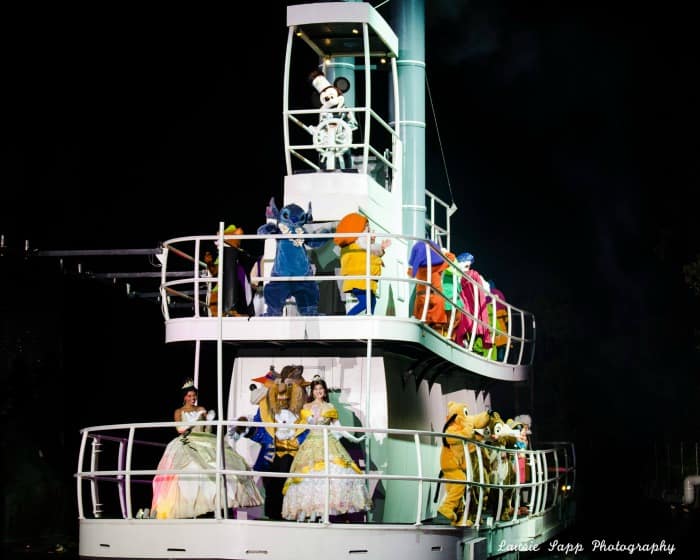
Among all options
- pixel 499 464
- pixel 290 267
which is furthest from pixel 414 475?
pixel 290 267

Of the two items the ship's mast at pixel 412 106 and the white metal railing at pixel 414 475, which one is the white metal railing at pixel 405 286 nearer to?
the white metal railing at pixel 414 475

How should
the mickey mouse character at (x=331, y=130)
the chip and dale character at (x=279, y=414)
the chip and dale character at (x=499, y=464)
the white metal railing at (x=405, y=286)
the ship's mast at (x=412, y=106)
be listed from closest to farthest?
the white metal railing at (x=405, y=286) < the chip and dale character at (x=279, y=414) < the chip and dale character at (x=499, y=464) < the mickey mouse character at (x=331, y=130) < the ship's mast at (x=412, y=106)

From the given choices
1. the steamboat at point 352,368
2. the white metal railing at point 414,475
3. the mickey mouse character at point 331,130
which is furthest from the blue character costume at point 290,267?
the mickey mouse character at point 331,130

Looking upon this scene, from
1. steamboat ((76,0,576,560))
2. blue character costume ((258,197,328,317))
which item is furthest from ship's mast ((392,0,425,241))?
blue character costume ((258,197,328,317))

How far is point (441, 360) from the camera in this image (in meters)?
13.0

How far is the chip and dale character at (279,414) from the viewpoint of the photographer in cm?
1153

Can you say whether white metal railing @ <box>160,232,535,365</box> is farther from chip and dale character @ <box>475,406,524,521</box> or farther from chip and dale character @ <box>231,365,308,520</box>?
chip and dale character @ <box>475,406,524,521</box>

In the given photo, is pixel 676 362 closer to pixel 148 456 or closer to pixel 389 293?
pixel 148 456

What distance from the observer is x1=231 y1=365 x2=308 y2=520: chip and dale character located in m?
11.5

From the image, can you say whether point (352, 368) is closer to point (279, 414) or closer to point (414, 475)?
point (279, 414)

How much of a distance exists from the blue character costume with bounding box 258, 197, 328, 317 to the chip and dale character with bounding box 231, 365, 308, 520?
0.61m

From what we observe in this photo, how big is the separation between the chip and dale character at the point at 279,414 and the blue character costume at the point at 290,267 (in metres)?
0.61

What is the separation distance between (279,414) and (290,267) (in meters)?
1.38

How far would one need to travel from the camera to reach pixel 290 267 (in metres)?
11.7
